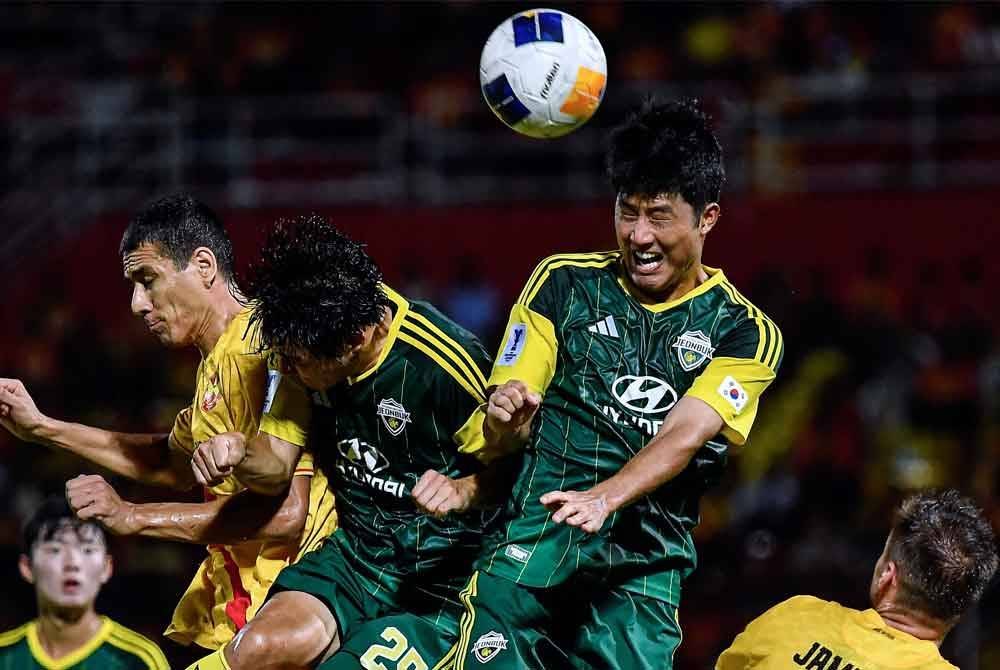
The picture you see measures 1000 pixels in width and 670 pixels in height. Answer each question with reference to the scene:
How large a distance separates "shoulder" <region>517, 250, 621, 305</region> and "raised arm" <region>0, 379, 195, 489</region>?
1.66 metres

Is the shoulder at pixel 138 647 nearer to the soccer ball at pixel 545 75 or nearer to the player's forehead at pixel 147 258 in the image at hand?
the player's forehead at pixel 147 258

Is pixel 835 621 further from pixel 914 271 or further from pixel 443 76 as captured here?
pixel 443 76

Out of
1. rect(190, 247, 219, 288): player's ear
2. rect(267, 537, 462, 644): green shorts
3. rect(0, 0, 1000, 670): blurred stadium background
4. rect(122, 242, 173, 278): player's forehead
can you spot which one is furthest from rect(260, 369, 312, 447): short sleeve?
rect(0, 0, 1000, 670): blurred stadium background

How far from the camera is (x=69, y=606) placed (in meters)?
6.38

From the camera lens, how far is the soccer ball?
5.39 m

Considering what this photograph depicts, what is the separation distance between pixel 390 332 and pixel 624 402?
81cm

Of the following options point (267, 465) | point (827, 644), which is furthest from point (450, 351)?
point (827, 644)

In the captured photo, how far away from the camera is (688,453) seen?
4.64 meters

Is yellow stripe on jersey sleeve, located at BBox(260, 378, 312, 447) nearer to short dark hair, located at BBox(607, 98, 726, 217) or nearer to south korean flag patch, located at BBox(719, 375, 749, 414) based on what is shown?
short dark hair, located at BBox(607, 98, 726, 217)

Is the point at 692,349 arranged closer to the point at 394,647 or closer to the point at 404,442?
the point at 404,442

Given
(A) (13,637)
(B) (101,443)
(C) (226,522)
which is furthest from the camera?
(A) (13,637)

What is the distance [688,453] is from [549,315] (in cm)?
71

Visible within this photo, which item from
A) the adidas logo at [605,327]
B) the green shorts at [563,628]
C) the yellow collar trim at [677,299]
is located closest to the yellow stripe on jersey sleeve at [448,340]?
the adidas logo at [605,327]

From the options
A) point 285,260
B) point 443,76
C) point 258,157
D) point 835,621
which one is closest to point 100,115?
point 258,157
